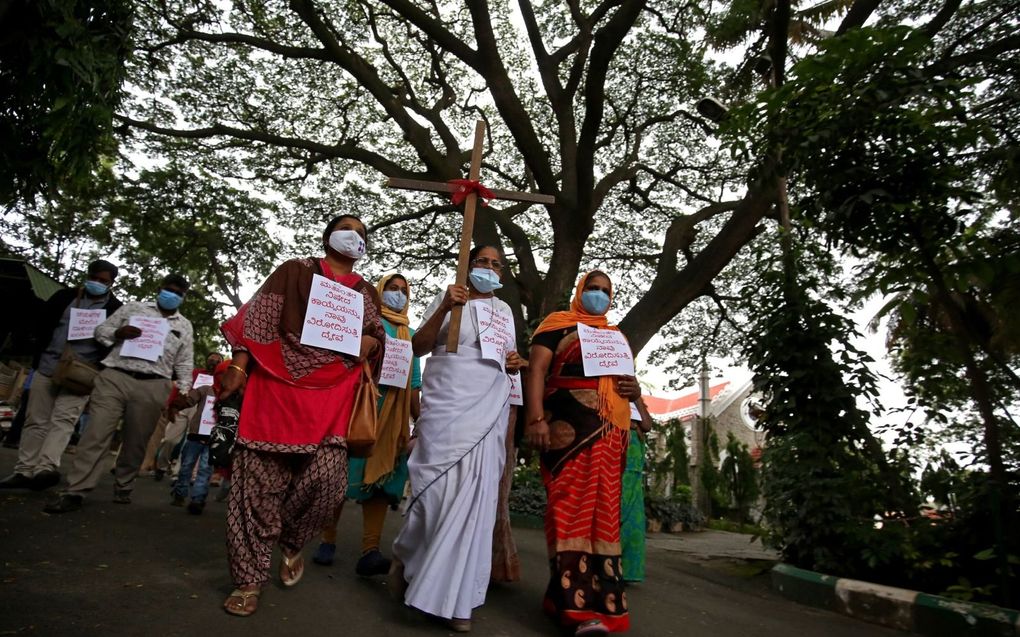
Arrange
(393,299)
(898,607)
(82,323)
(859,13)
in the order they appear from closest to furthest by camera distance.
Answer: (898,607) < (393,299) < (82,323) < (859,13)

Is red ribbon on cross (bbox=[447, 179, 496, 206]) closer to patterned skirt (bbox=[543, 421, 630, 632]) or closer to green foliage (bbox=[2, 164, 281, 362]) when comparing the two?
patterned skirt (bbox=[543, 421, 630, 632])

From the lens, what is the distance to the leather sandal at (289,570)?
10.8 ft

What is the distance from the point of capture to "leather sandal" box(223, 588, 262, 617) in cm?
280

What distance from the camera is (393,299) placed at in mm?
4906

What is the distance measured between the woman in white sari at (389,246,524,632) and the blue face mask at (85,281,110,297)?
3.31 metres

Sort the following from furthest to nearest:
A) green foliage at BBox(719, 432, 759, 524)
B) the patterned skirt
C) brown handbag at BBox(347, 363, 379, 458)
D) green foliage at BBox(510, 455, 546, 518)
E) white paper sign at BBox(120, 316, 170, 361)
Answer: green foliage at BBox(719, 432, 759, 524) < green foliage at BBox(510, 455, 546, 518) < white paper sign at BBox(120, 316, 170, 361) < brown handbag at BBox(347, 363, 379, 458) < the patterned skirt

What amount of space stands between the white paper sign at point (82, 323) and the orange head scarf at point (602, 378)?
147 inches

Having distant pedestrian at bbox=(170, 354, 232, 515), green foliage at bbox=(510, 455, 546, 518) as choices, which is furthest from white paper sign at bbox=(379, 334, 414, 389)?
green foliage at bbox=(510, 455, 546, 518)

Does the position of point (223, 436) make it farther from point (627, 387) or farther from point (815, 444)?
point (815, 444)

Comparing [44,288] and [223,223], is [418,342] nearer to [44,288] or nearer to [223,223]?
[44,288]

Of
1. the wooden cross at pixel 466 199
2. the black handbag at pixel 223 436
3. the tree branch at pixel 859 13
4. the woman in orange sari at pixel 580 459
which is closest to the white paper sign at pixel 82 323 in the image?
the black handbag at pixel 223 436

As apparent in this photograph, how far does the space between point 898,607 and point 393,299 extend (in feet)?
12.4

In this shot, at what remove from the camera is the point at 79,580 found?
10.1 feet

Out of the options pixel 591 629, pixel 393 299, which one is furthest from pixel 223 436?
pixel 591 629
